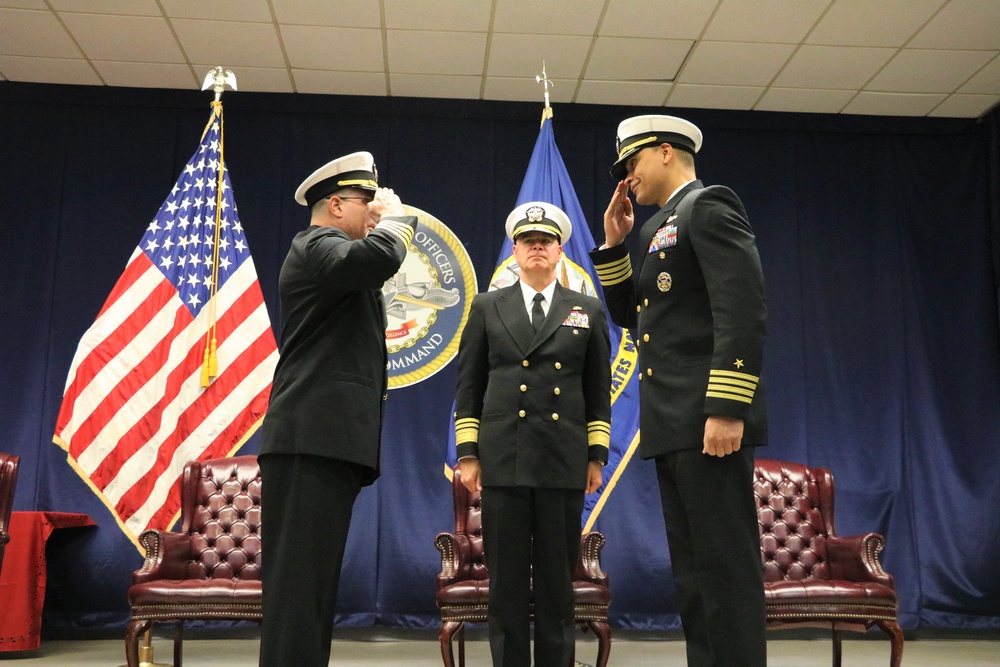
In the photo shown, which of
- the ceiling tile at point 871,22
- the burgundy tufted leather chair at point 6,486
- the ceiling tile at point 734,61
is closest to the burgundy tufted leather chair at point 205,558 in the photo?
the burgundy tufted leather chair at point 6,486

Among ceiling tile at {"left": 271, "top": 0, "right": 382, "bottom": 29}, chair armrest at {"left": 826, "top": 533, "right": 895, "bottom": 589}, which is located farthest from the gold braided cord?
chair armrest at {"left": 826, "top": 533, "right": 895, "bottom": 589}

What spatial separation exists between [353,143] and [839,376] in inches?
137

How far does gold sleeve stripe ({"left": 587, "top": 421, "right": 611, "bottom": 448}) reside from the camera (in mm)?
3109

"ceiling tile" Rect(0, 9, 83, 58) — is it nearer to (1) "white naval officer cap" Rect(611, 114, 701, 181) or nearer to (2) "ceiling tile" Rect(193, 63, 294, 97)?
(2) "ceiling tile" Rect(193, 63, 294, 97)

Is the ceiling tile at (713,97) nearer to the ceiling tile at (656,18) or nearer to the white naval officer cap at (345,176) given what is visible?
the ceiling tile at (656,18)

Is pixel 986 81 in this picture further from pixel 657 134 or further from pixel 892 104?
pixel 657 134

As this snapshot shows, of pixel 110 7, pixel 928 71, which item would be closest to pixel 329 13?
pixel 110 7

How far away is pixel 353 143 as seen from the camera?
5754mm

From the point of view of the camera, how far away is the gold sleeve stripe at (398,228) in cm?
224

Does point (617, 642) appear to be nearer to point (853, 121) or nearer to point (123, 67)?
point (853, 121)

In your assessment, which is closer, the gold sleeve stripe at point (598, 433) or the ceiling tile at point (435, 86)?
the gold sleeve stripe at point (598, 433)

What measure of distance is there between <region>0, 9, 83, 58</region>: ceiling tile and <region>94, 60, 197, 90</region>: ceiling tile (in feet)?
0.69

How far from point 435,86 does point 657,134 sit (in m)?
3.61

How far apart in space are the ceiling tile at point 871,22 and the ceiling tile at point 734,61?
0.77ft
